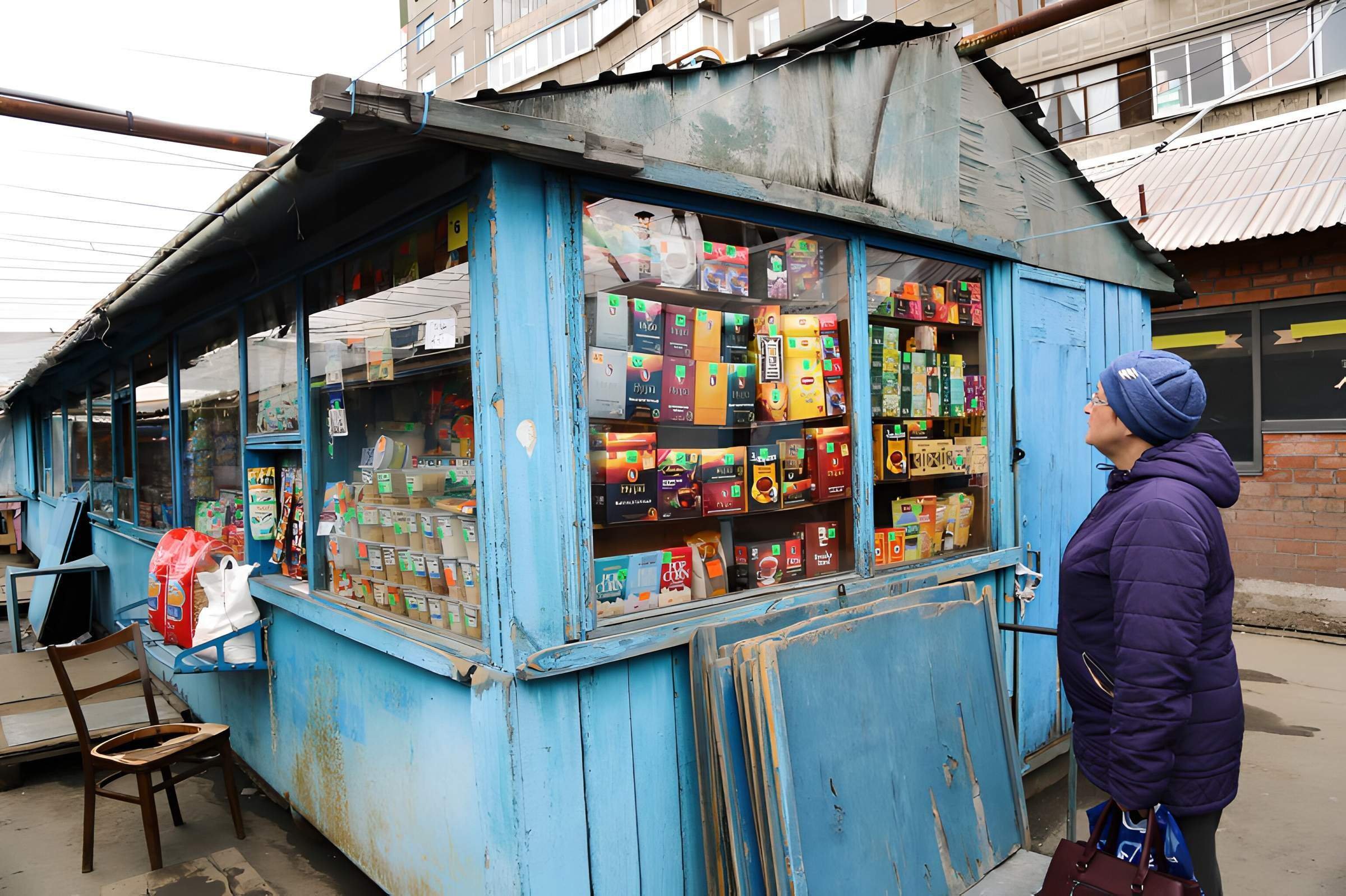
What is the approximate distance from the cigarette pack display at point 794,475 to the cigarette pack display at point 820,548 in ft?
0.41

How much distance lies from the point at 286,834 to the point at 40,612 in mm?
5353

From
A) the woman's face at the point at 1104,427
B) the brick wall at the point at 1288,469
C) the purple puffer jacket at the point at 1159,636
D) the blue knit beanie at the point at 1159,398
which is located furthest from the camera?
the brick wall at the point at 1288,469

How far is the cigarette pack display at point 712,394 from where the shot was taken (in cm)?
306

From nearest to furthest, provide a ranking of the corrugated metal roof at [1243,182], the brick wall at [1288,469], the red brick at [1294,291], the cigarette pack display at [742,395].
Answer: the cigarette pack display at [742,395]
the corrugated metal roof at [1243,182]
the brick wall at [1288,469]
the red brick at [1294,291]

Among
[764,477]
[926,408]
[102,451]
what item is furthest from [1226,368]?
[102,451]

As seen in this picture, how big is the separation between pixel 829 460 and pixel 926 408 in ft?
2.65

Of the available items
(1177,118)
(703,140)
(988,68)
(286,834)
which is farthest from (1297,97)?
(286,834)

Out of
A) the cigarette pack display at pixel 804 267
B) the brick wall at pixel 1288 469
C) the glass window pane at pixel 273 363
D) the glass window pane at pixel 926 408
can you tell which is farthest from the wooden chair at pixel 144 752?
the brick wall at pixel 1288 469

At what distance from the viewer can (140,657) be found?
3.98 metres

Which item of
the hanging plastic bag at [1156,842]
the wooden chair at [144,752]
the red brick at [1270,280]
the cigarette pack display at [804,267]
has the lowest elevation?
the wooden chair at [144,752]

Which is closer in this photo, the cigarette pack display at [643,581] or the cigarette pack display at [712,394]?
the cigarette pack display at [643,581]

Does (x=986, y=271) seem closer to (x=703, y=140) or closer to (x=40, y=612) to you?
(x=703, y=140)

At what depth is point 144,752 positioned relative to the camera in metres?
3.62

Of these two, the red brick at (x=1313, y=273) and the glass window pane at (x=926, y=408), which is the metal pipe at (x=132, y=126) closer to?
the glass window pane at (x=926, y=408)
